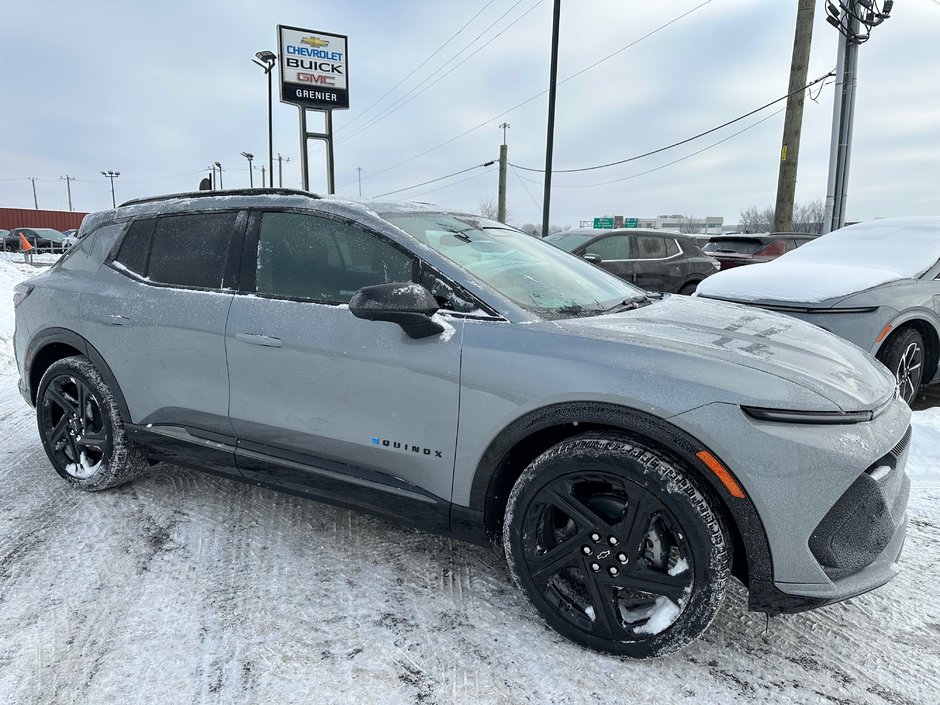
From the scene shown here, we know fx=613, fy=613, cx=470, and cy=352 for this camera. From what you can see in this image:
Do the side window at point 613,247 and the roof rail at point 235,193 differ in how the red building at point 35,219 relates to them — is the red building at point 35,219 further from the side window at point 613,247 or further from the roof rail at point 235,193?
the roof rail at point 235,193

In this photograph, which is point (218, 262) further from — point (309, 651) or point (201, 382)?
point (309, 651)

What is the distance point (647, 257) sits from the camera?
32.5 ft

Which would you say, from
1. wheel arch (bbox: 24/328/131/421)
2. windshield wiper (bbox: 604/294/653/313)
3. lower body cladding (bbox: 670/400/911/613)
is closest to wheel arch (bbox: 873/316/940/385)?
windshield wiper (bbox: 604/294/653/313)

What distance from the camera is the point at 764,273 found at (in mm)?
5246

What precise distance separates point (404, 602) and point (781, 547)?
140 cm

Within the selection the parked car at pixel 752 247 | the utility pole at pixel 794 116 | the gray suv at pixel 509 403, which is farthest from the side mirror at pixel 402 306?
the utility pole at pixel 794 116

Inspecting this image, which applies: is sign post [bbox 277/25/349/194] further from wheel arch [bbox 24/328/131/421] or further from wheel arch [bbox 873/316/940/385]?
wheel arch [bbox 873/316/940/385]

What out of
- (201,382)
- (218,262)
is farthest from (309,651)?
(218,262)

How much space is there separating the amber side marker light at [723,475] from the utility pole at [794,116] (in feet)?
41.7

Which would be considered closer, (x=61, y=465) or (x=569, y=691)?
(x=569, y=691)

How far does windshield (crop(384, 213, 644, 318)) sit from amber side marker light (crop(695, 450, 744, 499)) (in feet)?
2.57

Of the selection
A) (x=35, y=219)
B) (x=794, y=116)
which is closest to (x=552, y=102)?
(x=794, y=116)

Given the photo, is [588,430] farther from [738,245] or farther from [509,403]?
[738,245]

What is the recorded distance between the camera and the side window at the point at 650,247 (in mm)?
9914
